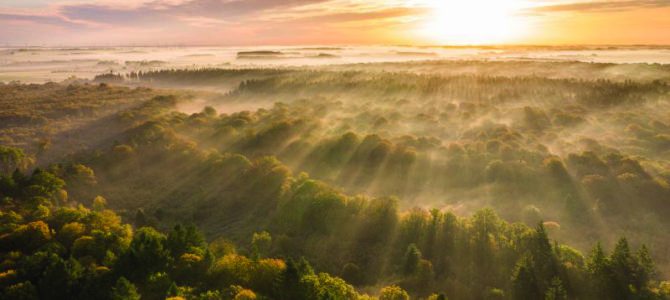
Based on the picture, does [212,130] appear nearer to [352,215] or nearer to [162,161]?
[162,161]

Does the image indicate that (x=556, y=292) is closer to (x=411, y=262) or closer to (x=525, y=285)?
(x=525, y=285)

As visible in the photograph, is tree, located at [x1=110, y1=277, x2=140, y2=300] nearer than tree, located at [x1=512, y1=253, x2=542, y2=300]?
Yes

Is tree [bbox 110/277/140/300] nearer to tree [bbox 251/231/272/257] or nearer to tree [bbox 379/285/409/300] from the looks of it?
tree [bbox 251/231/272/257]

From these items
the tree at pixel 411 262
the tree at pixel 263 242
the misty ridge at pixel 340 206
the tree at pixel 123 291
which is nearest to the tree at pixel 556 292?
the misty ridge at pixel 340 206

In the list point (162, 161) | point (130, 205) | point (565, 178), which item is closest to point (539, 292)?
point (565, 178)

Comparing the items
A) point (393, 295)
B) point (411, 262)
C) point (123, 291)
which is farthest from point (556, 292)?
point (123, 291)

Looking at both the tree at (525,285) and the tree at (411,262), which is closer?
the tree at (525,285)

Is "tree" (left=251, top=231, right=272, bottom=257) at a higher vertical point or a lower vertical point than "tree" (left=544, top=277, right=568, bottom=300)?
lower

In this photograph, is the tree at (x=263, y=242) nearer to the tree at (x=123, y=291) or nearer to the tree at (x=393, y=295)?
the tree at (x=123, y=291)

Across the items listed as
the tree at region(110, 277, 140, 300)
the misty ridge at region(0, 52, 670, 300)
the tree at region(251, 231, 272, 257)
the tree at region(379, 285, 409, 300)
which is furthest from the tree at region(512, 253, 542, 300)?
the tree at region(110, 277, 140, 300)
